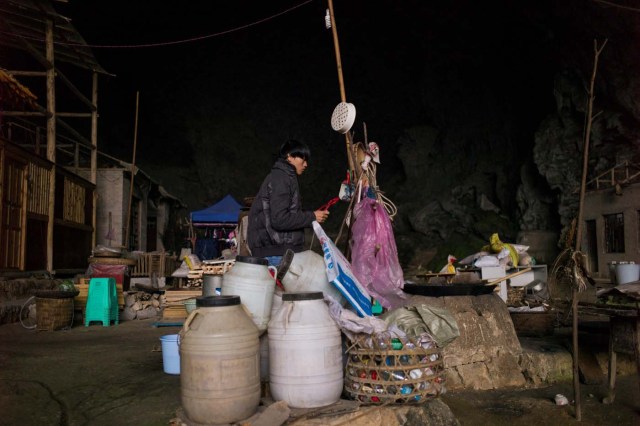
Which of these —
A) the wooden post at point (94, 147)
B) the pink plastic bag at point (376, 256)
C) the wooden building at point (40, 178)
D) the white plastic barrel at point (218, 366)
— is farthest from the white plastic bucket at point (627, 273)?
the wooden post at point (94, 147)

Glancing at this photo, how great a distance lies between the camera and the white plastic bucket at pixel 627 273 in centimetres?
576

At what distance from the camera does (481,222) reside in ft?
75.0

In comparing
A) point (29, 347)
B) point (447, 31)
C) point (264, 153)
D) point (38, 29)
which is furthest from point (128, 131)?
point (29, 347)

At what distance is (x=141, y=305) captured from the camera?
9961 mm

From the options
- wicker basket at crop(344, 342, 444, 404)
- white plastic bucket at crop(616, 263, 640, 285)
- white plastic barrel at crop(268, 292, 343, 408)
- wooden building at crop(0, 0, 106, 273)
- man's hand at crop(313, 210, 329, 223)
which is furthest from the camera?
wooden building at crop(0, 0, 106, 273)

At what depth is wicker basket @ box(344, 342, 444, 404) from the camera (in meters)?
2.70

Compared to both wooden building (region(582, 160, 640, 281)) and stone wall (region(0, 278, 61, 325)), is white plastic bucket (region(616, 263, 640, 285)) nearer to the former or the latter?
stone wall (region(0, 278, 61, 325))

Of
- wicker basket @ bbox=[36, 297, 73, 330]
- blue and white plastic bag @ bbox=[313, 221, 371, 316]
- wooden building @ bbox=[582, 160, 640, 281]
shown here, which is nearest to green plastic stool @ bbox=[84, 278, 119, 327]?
wicker basket @ bbox=[36, 297, 73, 330]

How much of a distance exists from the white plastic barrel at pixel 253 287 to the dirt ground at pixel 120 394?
841mm

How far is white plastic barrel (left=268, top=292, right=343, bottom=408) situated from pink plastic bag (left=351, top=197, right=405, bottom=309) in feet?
4.00

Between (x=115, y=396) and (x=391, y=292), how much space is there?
7.52 feet

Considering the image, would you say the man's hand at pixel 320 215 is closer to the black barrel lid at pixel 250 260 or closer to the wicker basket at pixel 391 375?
the black barrel lid at pixel 250 260

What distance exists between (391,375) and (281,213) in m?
1.41

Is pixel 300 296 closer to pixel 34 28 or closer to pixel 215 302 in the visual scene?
pixel 215 302
